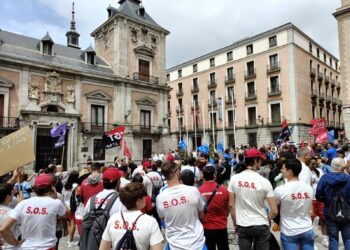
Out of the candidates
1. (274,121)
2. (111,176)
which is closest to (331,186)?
(111,176)

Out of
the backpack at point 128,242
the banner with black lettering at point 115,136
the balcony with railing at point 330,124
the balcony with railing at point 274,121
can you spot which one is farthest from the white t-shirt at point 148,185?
the balcony with railing at point 330,124

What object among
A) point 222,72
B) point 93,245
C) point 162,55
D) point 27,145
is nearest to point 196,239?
point 93,245

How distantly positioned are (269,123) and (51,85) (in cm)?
2397

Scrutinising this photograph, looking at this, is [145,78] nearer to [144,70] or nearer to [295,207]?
[144,70]

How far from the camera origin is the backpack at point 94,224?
3.04 metres

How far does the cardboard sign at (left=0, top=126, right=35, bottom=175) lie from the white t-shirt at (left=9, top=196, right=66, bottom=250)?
63.0 inches

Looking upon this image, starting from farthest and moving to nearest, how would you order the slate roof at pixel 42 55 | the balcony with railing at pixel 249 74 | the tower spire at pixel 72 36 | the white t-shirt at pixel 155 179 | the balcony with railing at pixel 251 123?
the tower spire at pixel 72 36 → the balcony with railing at pixel 249 74 → the balcony with railing at pixel 251 123 → the slate roof at pixel 42 55 → the white t-shirt at pixel 155 179

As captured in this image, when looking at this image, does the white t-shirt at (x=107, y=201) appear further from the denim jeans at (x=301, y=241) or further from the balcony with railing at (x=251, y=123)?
the balcony with railing at (x=251, y=123)

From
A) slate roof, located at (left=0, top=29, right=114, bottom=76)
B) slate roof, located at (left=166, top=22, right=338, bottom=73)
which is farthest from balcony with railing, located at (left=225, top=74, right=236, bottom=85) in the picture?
slate roof, located at (left=0, top=29, right=114, bottom=76)

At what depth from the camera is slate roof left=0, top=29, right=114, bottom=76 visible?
786 inches

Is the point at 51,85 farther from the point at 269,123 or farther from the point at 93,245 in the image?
the point at 269,123

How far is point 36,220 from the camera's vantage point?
2904 mm

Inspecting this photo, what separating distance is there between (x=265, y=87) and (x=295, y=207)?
103 ft

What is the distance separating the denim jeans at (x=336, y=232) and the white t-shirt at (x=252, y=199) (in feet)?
4.39
